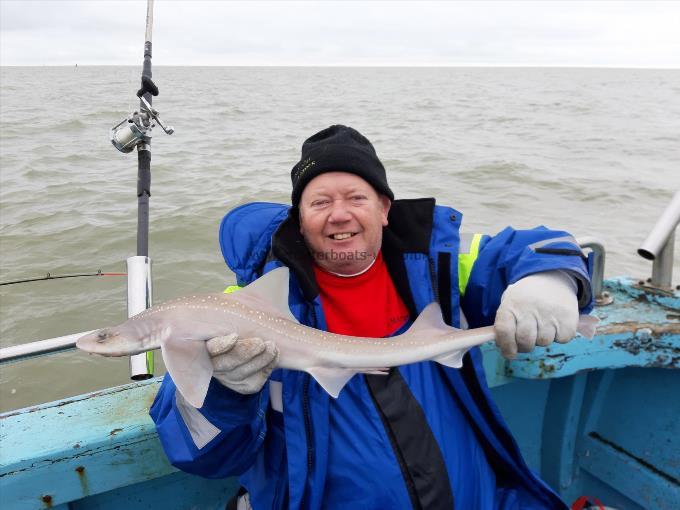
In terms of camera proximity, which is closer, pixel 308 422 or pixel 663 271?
pixel 308 422

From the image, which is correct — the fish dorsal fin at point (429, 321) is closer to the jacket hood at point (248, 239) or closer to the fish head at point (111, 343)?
the jacket hood at point (248, 239)

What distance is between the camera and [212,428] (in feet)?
6.07

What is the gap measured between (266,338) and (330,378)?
0.88ft

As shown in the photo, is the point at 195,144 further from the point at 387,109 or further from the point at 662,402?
the point at 662,402

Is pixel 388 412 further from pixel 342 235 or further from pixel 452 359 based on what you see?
pixel 342 235

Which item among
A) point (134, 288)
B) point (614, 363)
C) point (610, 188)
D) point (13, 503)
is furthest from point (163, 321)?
point (610, 188)

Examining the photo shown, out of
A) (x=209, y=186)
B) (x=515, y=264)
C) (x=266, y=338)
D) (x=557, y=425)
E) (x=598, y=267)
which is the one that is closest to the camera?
(x=266, y=338)

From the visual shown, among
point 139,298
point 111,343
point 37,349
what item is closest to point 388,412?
point 111,343

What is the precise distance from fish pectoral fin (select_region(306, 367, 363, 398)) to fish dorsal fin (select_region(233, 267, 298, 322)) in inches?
7.9

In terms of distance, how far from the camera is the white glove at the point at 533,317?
194 cm

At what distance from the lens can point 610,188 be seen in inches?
508

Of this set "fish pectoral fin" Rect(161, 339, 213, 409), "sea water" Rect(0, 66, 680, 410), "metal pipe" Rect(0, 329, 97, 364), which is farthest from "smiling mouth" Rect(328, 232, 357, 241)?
"sea water" Rect(0, 66, 680, 410)

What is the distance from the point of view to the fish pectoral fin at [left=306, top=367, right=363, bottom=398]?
1.88 meters

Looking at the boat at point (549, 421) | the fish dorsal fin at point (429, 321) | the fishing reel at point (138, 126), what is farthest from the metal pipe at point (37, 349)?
the fishing reel at point (138, 126)
